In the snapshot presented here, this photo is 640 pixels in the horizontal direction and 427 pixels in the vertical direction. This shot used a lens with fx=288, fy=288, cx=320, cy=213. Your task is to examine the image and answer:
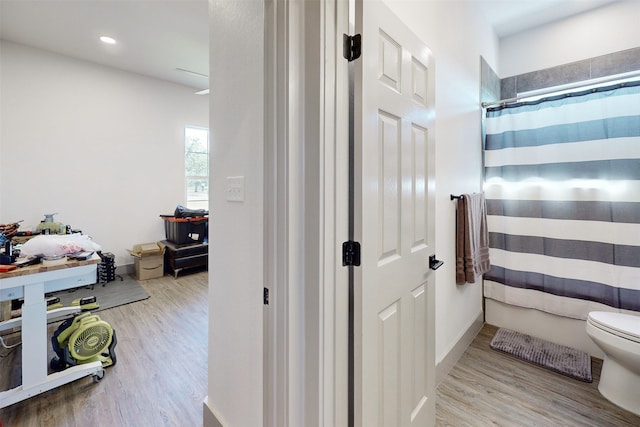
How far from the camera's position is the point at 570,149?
2.14 meters

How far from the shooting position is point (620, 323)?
5.30ft

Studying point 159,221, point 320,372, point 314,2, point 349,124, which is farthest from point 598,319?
point 159,221

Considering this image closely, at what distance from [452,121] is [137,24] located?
3054mm

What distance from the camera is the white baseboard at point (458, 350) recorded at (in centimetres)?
184

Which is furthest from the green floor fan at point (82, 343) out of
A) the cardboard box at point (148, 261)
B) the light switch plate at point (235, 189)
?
the cardboard box at point (148, 261)

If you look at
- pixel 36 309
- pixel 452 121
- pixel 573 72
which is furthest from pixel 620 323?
pixel 36 309

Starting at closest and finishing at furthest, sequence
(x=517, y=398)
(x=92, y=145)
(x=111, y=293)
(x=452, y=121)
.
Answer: (x=517, y=398), (x=452, y=121), (x=111, y=293), (x=92, y=145)

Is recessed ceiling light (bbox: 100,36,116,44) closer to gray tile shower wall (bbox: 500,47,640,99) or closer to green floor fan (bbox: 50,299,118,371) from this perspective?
green floor fan (bbox: 50,299,118,371)

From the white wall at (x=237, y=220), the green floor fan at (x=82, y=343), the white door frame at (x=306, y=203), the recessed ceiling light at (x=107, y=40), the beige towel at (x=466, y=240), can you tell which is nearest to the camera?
the white door frame at (x=306, y=203)

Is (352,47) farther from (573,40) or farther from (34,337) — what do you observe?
(573,40)

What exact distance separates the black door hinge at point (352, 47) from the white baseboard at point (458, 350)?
1.81 m

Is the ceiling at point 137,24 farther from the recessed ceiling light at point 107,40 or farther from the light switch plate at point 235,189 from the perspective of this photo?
the light switch plate at point 235,189

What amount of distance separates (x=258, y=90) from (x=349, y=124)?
1.28 feet

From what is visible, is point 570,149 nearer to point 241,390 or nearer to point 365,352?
point 365,352
